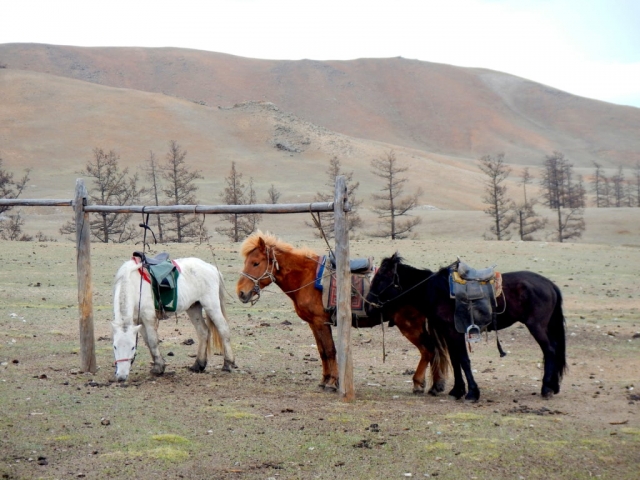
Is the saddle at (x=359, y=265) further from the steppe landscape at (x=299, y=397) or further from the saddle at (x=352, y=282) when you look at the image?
the steppe landscape at (x=299, y=397)

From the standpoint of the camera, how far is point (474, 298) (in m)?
9.55

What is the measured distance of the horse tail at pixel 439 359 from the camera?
33.2 ft

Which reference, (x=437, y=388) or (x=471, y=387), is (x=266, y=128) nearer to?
(x=437, y=388)

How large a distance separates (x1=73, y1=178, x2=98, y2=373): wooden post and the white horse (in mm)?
883

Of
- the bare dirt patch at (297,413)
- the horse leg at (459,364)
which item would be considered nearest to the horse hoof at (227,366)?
the bare dirt patch at (297,413)

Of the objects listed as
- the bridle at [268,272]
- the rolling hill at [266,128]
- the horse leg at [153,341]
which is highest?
the rolling hill at [266,128]

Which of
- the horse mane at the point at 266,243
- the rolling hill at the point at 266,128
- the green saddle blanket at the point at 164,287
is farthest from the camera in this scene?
the rolling hill at the point at 266,128

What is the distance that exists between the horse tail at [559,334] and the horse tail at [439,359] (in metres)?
1.54

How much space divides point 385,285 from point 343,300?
0.75 meters

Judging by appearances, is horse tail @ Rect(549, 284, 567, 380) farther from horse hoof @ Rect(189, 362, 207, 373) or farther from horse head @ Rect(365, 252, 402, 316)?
horse hoof @ Rect(189, 362, 207, 373)

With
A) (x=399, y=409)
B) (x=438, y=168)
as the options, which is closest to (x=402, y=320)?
(x=399, y=409)

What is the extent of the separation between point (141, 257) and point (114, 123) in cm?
9860

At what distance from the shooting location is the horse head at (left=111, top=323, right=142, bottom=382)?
397 inches

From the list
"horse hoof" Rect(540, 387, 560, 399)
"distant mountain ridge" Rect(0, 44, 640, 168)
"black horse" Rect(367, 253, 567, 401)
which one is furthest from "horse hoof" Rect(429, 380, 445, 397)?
"distant mountain ridge" Rect(0, 44, 640, 168)
